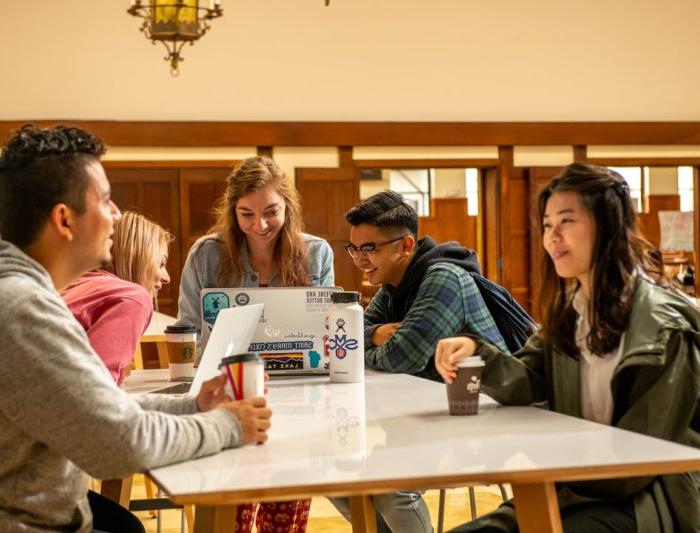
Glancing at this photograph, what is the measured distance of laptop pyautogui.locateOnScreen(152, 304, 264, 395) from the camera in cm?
236

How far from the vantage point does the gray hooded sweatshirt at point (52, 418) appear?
5.30 ft

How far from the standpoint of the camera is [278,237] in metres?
3.64

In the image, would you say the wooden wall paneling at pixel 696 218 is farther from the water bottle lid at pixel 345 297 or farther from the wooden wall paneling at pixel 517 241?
the water bottle lid at pixel 345 297

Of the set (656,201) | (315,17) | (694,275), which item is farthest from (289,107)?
(656,201)

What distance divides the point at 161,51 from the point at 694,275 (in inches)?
248

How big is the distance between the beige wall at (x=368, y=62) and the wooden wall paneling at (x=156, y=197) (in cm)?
58

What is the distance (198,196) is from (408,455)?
28.4 feet

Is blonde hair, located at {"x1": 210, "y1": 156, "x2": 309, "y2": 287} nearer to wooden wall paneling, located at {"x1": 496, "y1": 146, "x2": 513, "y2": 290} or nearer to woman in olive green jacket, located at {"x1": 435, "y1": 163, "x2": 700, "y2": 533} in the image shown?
woman in olive green jacket, located at {"x1": 435, "y1": 163, "x2": 700, "y2": 533}

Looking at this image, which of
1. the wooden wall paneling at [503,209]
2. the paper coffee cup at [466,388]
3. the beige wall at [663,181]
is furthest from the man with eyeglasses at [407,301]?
the beige wall at [663,181]

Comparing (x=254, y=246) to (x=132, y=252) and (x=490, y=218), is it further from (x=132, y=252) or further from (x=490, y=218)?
(x=490, y=218)

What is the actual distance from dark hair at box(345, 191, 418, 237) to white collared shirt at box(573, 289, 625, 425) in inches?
44.0

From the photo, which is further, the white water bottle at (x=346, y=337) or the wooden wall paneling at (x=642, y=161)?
the wooden wall paneling at (x=642, y=161)

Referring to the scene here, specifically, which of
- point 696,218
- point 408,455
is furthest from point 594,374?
point 696,218

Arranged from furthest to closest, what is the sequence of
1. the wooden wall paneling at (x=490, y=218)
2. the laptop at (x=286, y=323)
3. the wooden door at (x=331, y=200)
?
the wooden wall paneling at (x=490, y=218) < the wooden door at (x=331, y=200) < the laptop at (x=286, y=323)
